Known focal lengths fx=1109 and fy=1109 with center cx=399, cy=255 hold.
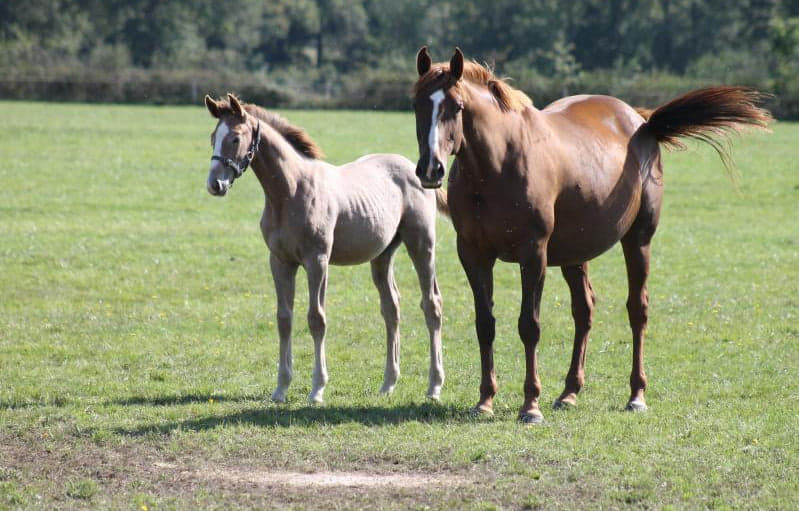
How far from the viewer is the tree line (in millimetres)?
54281

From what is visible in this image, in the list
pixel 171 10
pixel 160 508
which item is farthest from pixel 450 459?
pixel 171 10

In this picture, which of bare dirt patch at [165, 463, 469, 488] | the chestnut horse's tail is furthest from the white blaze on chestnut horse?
the chestnut horse's tail

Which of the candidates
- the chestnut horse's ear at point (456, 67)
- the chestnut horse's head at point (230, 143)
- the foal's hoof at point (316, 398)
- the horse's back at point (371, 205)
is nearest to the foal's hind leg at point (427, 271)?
the horse's back at point (371, 205)

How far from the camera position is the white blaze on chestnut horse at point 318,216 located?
28.1ft

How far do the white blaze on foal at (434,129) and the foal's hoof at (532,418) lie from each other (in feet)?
6.62

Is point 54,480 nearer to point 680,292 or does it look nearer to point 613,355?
point 613,355

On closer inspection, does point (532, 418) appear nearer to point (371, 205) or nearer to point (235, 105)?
point (371, 205)

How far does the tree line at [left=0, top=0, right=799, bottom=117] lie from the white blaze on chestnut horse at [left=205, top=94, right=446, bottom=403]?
42.1 metres

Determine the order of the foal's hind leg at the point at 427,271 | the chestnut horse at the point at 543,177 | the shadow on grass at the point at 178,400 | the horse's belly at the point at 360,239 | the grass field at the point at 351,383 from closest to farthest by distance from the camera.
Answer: the grass field at the point at 351,383
the chestnut horse at the point at 543,177
the shadow on grass at the point at 178,400
the horse's belly at the point at 360,239
the foal's hind leg at the point at 427,271

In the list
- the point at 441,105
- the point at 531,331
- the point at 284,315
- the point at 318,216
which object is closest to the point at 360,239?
the point at 318,216

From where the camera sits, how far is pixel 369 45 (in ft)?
311

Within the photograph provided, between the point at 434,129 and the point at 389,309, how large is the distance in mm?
2650

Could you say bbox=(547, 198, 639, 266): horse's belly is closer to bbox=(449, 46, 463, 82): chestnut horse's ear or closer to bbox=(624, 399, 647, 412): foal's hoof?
bbox=(624, 399, 647, 412): foal's hoof

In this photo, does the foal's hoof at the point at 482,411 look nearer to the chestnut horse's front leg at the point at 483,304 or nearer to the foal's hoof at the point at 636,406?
the chestnut horse's front leg at the point at 483,304
